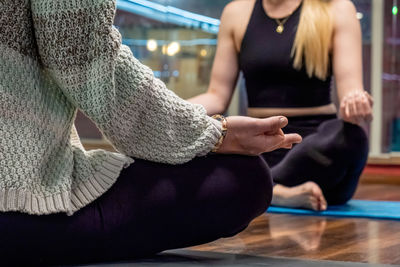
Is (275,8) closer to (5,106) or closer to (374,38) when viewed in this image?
(5,106)

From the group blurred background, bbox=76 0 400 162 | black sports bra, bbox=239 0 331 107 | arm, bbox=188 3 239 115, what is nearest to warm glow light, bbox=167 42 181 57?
blurred background, bbox=76 0 400 162

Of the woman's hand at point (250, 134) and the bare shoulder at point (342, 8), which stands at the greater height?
the bare shoulder at point (342, 8)

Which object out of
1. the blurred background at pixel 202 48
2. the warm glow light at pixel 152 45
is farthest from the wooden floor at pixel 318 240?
the warm glow light at pixel 152 45

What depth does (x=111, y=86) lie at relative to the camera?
1.00 meters

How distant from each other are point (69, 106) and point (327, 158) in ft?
3.75

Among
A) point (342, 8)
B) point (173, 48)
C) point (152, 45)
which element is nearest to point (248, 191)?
point (342, 8)

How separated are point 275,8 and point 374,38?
68.2 inches

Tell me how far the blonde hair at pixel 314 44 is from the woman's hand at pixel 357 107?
274mm

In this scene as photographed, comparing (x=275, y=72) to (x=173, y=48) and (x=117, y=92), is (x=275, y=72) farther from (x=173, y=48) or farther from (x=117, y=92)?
(x=173, y=48)

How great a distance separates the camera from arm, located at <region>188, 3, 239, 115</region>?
223cm

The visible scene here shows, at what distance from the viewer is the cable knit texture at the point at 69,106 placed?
3.25 feet

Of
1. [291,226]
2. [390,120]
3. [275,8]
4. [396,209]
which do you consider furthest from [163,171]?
[390,120]

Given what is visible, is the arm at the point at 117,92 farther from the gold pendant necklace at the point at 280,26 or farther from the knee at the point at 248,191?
the gold pendant necklace at the point at 280,26

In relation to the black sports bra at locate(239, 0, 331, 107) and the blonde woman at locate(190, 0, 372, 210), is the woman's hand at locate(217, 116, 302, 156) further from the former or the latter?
the black sports bra at locate(239, 0, 331, 107)
